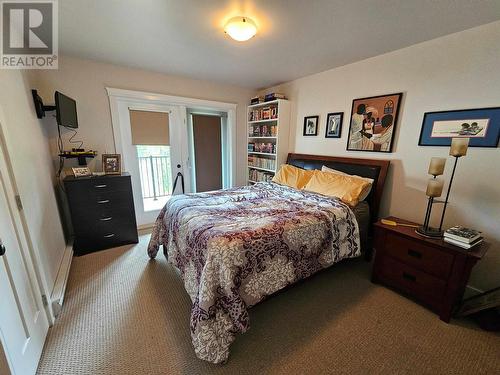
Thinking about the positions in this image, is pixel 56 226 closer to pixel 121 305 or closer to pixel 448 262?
pixel 121 305

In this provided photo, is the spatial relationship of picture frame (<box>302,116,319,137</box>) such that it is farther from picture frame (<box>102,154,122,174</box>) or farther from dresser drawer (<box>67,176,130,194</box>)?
picture frame (<box>102,154,122,174</box>)

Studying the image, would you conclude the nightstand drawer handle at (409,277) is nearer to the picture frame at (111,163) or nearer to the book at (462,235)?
the book at (462,235)

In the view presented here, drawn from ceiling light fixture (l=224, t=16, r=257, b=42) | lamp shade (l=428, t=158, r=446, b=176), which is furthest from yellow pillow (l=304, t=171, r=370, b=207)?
ceiling light fixture (l=224, t=16, r=257, b=42)

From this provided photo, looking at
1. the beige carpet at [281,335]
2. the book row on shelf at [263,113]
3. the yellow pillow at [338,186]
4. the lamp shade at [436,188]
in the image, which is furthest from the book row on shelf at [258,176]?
the lamp shade at [436,188]

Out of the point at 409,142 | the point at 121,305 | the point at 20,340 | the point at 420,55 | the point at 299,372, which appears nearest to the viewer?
the point at 20,340

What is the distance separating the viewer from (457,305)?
1.68m

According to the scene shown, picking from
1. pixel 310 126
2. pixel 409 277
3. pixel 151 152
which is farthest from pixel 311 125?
pixel 151 152

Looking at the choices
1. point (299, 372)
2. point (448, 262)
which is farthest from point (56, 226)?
point (448, 262)

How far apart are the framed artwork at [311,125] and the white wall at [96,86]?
6.15 feet

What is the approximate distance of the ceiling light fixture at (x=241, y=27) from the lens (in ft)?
5.43

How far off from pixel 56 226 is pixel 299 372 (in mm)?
2702

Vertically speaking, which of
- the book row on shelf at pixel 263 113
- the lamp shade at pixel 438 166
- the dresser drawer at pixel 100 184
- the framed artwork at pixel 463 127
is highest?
the book row on shelf at pixel 263 113

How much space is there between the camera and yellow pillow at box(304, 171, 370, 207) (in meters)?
2.25

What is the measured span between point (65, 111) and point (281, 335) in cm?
300
